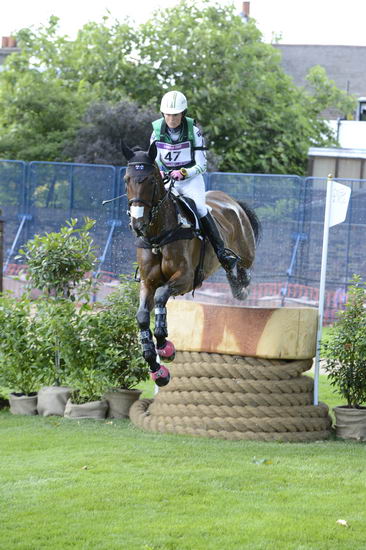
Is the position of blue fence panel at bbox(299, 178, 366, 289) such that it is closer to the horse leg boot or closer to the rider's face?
the rider's face

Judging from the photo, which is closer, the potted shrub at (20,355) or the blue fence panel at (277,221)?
the potted shrub at (20,355)

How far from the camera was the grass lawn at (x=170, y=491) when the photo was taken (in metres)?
5.59

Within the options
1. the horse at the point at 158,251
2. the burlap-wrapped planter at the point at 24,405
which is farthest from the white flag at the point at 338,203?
the burlap-wrapped planter at the point at 24,405

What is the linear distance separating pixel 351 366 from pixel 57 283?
3.05 metres

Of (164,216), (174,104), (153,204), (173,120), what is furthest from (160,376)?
(174,104)

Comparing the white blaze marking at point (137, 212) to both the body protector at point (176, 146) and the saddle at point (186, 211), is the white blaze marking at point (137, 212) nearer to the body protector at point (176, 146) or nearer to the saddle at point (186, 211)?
the saddle at point (186, 211)

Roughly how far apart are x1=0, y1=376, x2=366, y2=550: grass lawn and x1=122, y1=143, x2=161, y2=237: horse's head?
1.92 metres

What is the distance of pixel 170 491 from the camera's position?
6.54 metres

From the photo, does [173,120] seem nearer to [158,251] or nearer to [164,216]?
[164,216]

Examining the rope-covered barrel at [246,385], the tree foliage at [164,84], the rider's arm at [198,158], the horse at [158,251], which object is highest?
the tree foliage at [164,84]

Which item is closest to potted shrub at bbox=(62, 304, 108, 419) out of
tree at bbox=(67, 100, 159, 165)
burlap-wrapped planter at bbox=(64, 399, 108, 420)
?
burlap-wrapped planter at bbox=(64, 399, 108, 420)

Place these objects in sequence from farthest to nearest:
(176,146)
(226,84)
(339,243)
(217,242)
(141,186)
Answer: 1. (226,84)
2. (339,243)
3. (217,242)
4. (176,146)
5. (141,186)

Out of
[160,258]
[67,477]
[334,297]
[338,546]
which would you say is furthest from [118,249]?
[338,546]

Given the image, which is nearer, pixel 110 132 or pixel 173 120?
pixel 173 120
